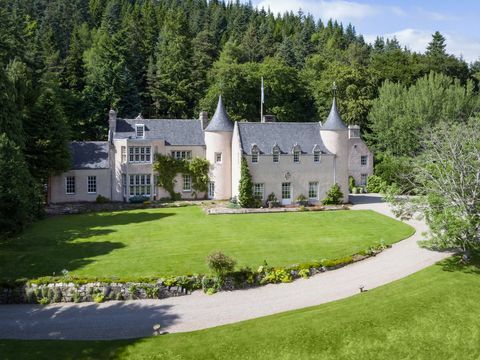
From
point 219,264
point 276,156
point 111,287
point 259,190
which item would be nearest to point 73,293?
point 111,287

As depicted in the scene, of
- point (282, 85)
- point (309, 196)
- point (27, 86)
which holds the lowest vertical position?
point (309, 196)

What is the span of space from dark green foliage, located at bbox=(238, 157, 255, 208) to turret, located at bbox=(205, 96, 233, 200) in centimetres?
505

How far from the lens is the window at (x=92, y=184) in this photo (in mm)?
46500

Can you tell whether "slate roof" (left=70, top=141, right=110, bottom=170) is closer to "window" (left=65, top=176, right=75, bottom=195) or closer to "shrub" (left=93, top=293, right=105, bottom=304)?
"window" (left=65, top=176, right=75, bottom=195)

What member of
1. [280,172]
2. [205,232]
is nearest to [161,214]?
[205,232]

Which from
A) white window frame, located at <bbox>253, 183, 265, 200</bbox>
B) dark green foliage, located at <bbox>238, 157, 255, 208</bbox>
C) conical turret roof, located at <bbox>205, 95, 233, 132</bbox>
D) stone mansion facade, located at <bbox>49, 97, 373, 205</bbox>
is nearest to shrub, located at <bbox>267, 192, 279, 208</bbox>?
stone mansion facade, located at <bbox>49, 97, 373, 205</bbox>

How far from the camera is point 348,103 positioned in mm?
68625

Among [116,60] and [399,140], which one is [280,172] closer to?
[399,140]

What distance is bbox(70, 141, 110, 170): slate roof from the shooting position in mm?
46500

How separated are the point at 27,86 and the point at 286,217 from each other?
2702 centimetres

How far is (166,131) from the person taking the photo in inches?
1917

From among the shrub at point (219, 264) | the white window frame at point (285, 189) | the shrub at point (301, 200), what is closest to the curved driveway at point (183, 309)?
the shrub at point (219, 264)

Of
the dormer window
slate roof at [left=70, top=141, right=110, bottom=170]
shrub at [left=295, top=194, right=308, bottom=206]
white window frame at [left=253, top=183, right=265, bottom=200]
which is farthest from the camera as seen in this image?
slate roof at [left=70, top=141, right=110, bottom=170]

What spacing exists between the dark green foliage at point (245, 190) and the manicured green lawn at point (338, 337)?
2186 cm
